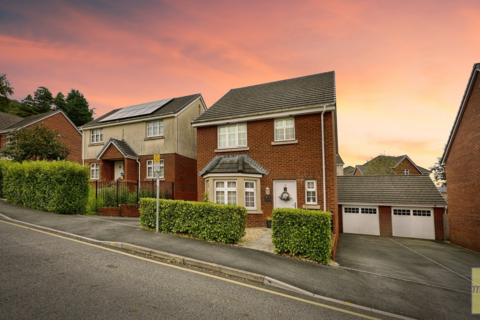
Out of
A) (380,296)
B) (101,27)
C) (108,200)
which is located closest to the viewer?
(380,296)

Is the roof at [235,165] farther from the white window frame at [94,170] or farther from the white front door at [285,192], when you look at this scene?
the white window frame at [94,170]

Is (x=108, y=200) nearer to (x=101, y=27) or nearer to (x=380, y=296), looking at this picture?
(x=101, y=27)

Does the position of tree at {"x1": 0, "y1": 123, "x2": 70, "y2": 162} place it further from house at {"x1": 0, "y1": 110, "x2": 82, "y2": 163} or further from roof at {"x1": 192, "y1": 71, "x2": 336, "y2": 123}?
roof at {"x1": 192, "y1": 71, "x2": 336, "y2": 123}

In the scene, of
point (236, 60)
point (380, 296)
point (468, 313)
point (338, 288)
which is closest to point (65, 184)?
point (236, 60)

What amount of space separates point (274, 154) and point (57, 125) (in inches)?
1199

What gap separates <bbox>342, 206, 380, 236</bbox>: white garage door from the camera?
19.2m

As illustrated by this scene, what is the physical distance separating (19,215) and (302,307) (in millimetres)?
13086

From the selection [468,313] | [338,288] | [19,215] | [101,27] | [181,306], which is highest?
[101,27]

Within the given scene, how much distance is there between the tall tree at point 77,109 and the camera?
1876 inches

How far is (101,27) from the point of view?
11.3 m

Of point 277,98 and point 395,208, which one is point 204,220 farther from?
point 395,208

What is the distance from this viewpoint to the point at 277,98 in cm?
1522

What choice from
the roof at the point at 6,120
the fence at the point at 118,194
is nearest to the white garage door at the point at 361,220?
the fence at the point at 118,194

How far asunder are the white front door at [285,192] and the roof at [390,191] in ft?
30.3
